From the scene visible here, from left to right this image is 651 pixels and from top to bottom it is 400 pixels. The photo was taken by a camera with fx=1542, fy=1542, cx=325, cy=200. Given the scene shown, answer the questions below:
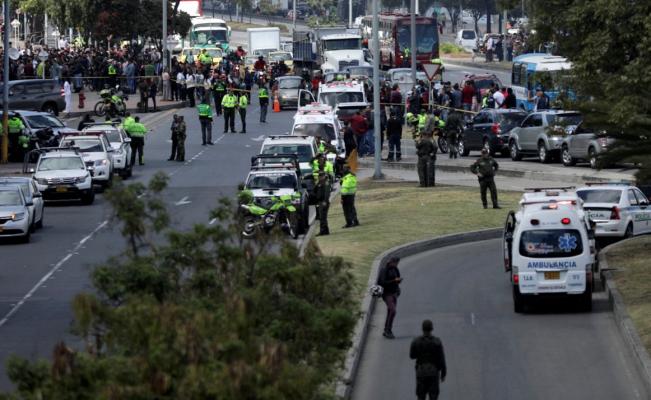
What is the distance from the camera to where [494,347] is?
23.7 m

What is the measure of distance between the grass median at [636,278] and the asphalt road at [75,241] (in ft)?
24.9

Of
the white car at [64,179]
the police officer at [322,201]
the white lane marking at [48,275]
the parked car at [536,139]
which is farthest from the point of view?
the parked car at [536,139]

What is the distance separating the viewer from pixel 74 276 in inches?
1171

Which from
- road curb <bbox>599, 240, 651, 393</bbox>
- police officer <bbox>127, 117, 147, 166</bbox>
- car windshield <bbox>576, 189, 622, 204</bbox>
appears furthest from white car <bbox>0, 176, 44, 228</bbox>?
road curb <bbox>599, 240, 651, 393</bbox>

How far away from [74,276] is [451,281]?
7267 millimetres

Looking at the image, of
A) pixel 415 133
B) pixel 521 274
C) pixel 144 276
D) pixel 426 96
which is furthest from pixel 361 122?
pixel 144 276

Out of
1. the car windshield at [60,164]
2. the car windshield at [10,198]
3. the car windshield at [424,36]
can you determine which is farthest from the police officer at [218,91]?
the car windshield at [10,198]

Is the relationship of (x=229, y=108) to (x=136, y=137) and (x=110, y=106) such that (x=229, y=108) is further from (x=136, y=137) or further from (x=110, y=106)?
(x=136, y=137)

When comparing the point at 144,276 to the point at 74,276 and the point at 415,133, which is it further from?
the point at 415,133

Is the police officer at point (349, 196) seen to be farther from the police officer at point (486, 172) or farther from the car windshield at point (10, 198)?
the car windshield at point (10, 198)

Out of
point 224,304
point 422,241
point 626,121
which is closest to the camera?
point 224,304

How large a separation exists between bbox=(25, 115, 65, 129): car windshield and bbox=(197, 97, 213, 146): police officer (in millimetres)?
4781

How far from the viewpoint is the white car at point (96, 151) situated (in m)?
43.7

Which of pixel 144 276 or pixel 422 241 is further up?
pixel 144 276
